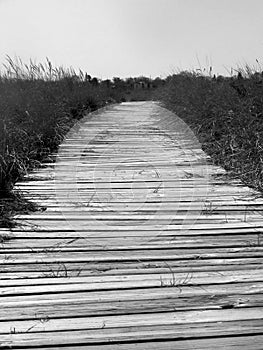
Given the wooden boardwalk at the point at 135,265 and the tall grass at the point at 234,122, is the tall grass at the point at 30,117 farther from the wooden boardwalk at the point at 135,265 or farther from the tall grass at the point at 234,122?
the tall grass at the point at 234,122

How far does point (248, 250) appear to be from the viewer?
2.77 meters

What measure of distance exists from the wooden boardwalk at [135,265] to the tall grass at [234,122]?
250 mm

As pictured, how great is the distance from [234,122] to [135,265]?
3745mm

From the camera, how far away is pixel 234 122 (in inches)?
→ 239

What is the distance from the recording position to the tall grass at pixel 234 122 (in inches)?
193

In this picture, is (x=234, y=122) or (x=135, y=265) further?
(x=234, y=122)

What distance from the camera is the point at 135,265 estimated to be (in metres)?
2.57

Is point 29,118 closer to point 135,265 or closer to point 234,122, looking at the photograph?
point 234,122

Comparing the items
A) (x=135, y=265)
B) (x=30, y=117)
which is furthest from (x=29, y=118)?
(x=135, y=265)

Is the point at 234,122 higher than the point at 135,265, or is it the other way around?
the point at 234,122

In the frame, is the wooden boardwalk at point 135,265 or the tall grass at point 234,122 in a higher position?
the tall grass at point 234,122

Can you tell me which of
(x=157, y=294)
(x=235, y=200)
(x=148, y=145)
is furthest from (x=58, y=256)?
(x=148, y=145)

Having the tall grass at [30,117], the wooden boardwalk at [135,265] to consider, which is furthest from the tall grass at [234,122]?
the tall grass at [30,117]

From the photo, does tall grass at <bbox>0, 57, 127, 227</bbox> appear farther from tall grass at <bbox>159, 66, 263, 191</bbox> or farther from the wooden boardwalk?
tall grass at <bbox>159, 66, 263, 191</bbox>
